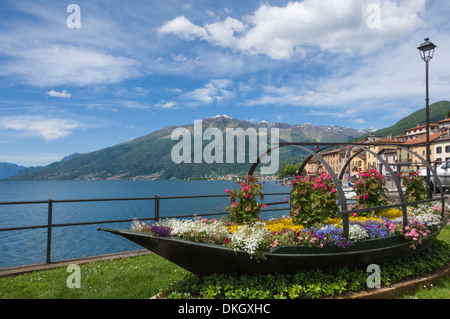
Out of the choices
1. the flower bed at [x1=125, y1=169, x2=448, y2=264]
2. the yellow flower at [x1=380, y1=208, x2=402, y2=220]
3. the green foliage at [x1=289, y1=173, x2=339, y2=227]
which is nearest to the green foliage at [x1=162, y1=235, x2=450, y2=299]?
the flower bed at [x1=125, y1=169, x2=448, y2=264]

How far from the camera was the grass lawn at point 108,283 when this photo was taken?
4922mm

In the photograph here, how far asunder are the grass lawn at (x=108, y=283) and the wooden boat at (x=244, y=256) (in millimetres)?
366

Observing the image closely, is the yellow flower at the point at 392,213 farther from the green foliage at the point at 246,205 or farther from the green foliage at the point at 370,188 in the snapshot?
the green foliage at the point at 246,205

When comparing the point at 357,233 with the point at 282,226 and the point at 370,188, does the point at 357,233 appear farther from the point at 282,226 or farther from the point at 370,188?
the point at 370,188

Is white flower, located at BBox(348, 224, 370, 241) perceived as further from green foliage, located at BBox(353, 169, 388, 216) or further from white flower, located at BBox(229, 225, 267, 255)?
green foliage, located at BBox(353, 169, 388, 216)

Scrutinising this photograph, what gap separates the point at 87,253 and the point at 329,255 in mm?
18350

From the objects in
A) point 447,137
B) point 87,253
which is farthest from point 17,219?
point 447,137

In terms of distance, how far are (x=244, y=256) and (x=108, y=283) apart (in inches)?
114

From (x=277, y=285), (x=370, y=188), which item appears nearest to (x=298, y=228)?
(x=277, y=285)

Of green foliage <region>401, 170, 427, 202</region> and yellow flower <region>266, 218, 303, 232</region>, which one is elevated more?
green foliage <region>401, 170, 427, 202</region>

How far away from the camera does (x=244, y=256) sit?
4.27 m

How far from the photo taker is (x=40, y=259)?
16.8 meters

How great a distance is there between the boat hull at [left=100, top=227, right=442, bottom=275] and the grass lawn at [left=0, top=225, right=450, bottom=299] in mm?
367

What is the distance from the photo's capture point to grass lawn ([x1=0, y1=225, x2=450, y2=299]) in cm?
492
